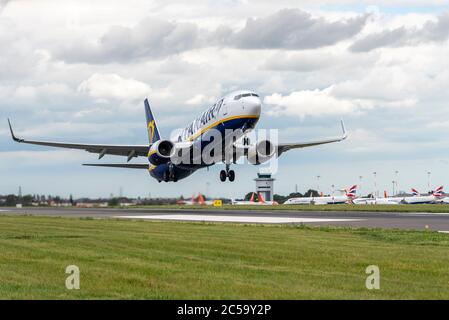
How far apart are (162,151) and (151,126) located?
17.1 m

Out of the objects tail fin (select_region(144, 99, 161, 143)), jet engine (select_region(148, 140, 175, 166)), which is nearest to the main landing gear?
jet engine (select_region(148, 140, 175, 166))

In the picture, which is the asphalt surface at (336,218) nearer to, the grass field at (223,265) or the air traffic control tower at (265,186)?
the grass field at (223,265)

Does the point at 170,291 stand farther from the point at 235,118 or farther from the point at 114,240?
the point at 235,118

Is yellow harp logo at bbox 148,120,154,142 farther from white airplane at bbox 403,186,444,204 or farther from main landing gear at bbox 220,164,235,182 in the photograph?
white airplane at bbox 403,186,444,204

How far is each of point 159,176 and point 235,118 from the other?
19.3 metres

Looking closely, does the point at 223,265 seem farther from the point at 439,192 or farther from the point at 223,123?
the point at 439,192

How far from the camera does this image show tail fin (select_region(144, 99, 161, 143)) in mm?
72125

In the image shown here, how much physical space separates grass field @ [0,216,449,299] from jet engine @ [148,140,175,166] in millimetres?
28772

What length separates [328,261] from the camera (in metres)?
19.0

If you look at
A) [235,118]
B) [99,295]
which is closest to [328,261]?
[99,295]

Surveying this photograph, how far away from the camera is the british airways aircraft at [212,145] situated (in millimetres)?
48250

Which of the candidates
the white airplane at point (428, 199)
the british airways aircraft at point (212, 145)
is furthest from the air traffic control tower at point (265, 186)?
the british airways aircraft at point (212, 145)

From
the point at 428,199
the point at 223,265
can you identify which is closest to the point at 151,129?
the point at 223,265

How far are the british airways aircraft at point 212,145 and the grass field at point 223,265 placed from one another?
67.2 ft
